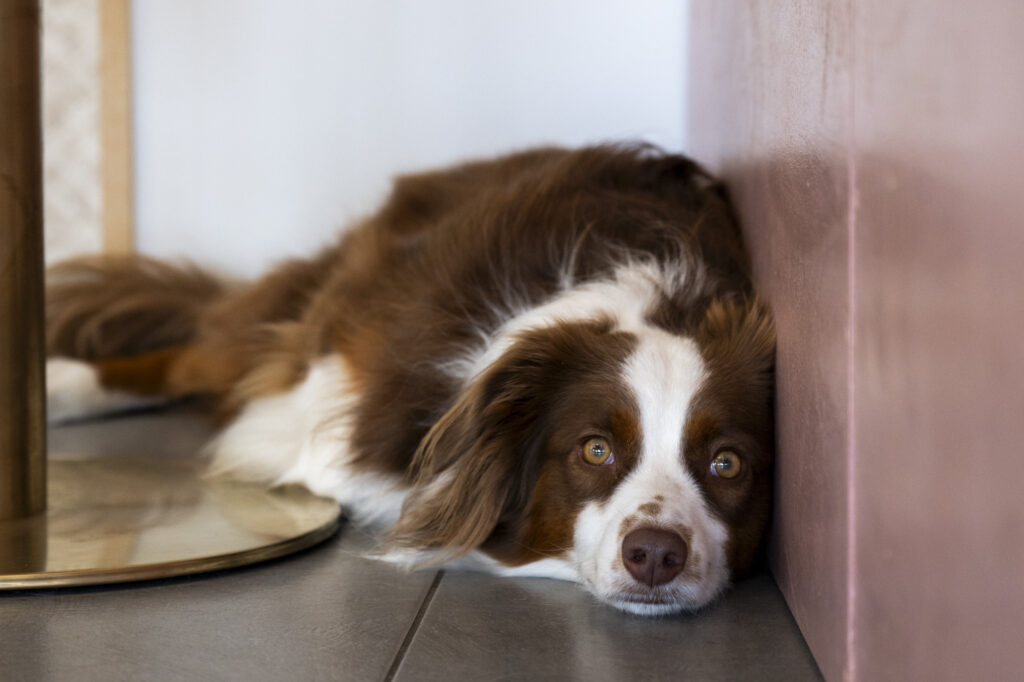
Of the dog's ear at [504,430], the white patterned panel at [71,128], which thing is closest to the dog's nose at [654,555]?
the dog's ear at [504,430]

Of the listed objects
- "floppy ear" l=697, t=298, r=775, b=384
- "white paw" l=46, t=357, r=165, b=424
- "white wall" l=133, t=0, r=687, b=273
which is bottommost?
"white paw" l=46, t=357, r=165, b=424

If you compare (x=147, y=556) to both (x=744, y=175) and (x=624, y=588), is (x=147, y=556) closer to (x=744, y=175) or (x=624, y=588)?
(x=624, y=588)

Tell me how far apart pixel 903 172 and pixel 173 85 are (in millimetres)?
3485

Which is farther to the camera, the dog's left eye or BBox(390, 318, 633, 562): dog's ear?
BBox(390, 318, 633, 562): dog's ear

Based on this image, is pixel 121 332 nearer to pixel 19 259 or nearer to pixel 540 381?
pixel 19 259

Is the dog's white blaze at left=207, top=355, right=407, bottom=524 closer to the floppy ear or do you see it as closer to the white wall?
the floppy ear

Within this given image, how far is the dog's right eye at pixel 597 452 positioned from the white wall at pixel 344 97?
6.76 ft

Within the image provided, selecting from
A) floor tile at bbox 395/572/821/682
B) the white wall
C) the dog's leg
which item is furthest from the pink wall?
the dog's leg

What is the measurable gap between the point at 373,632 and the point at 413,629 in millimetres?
62

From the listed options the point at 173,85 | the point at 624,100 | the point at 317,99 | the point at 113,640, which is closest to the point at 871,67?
the point at 113,640

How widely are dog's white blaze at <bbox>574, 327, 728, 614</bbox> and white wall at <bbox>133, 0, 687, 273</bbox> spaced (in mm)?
1997

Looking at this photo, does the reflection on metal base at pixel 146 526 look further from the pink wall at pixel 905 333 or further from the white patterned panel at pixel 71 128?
the white patterned panel at pixel 71 128

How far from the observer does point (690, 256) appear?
7.45ft

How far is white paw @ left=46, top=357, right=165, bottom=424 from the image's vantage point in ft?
10.8
